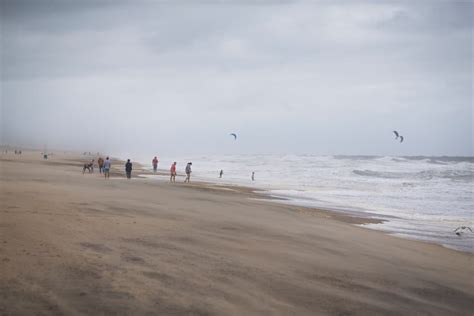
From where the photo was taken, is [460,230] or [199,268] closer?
[199,268]

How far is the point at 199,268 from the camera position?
5699 millimetres

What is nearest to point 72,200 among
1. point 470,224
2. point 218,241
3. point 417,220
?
point 218,241

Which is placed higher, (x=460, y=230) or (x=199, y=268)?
(x=199, y=268)

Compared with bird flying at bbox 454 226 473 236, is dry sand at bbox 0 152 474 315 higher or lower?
higher

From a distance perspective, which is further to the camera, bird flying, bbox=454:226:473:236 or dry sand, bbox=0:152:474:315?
bird flying, bbox=454:226:473:236

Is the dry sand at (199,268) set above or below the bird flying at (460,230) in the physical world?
above

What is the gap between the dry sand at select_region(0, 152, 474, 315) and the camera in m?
4.35

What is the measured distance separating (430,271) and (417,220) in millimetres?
8571

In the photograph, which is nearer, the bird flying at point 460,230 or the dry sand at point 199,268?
the dry sand at point 199,268

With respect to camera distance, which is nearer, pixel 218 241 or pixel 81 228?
pixel 81 228

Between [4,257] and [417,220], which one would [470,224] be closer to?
[417,220]

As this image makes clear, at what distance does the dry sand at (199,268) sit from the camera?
14.3 ft

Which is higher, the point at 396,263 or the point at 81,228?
the point at 81,228

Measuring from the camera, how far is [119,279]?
15.6ft
